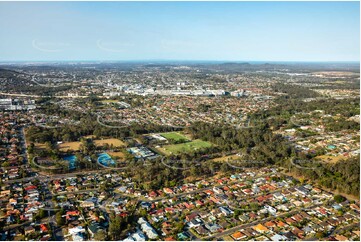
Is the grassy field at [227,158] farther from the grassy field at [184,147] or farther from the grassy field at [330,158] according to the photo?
the grassy field at [330,158]

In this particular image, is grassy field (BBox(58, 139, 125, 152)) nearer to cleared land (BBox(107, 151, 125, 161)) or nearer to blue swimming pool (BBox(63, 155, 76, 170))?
blue swimming pool (BBox(63, 155, 76, 170))

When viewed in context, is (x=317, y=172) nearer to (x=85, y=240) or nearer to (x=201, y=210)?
(x=201, y=210)

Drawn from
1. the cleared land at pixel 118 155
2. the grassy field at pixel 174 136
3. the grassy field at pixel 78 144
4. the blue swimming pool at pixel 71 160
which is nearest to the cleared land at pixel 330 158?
the grassy field at pixel 174 136

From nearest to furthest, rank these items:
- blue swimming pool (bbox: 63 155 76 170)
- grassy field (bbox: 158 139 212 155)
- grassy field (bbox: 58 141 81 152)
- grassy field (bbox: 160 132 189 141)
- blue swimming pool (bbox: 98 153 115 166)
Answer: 1. blue swimming pool (bbox: 63 155 76 170)
2. blue swimming pool (bbox: 98 153 115 166)
3. grassy field (bbox: 158 139 212 155)
4. grassy field (bbox: 58 141 81 152)
5. grassy field (bbox: 160 132 189 141)

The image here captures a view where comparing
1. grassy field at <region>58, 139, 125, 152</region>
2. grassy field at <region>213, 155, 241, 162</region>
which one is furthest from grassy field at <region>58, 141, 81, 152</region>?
grassy field at <region>213, 155, 241, 162</region>

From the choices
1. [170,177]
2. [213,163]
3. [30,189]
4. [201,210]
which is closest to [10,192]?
[30,189]

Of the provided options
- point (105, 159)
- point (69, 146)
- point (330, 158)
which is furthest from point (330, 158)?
point (69, 146)
